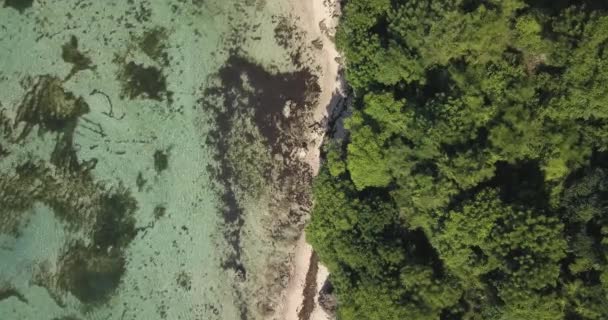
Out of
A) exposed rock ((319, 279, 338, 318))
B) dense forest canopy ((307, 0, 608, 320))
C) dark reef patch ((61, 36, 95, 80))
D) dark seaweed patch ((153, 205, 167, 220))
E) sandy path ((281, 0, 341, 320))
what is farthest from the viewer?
dark seaweed patch ((153, 205, 167, 220))

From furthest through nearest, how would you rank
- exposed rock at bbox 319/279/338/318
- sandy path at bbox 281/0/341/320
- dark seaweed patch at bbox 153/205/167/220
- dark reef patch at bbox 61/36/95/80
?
dark seaweed patch at bbox 153/205/167/220
dark reef patch at bbox 61/36/95/80
sandy path at bbox 281/0/341/320
exposed rock at bbox 319/279/338/318

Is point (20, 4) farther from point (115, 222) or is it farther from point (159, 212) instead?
point (159, 212)

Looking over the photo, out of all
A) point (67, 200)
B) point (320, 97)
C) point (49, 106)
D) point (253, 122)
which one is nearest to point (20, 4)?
point (49, 106)

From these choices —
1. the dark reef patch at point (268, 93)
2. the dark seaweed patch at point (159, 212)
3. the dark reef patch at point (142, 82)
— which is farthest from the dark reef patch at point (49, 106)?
the dark reef patch at point (268, 93)

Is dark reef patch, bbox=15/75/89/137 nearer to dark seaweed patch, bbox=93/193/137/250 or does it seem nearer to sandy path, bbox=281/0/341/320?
dark seaweed patch, bbox=93/193/137/250

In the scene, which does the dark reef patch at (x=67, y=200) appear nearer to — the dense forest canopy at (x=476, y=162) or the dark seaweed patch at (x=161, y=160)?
the dark seaweed patch at (x=161, y=160)

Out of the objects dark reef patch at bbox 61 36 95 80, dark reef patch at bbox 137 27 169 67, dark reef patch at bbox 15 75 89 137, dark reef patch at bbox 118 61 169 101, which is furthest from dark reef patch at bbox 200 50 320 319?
dark reef patch at bbox 15 75 89 137
